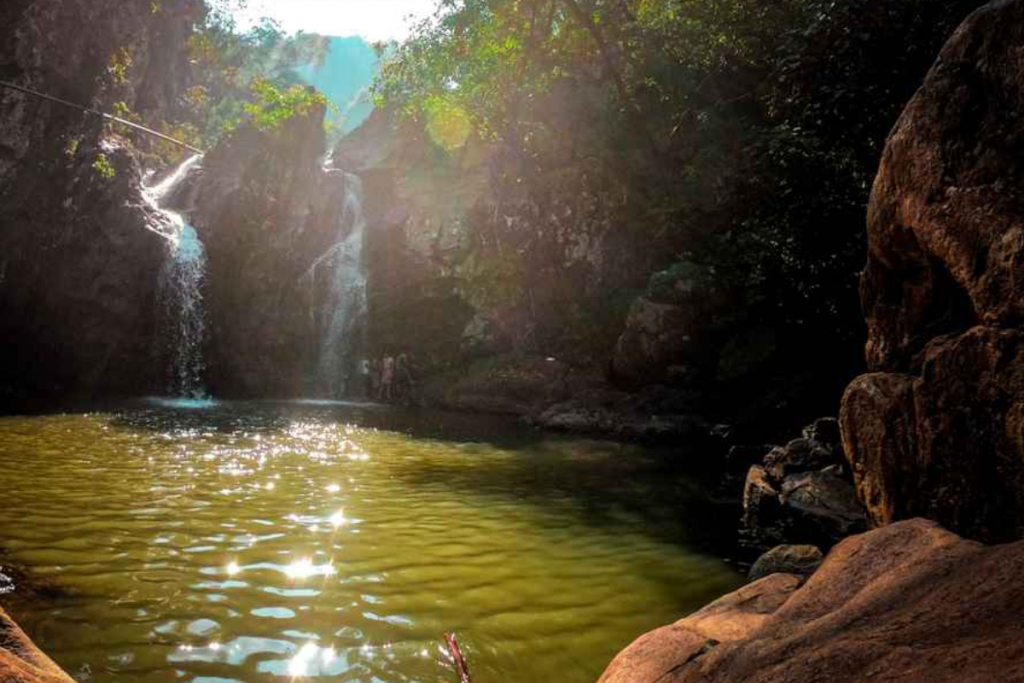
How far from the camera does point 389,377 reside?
90.8 ft

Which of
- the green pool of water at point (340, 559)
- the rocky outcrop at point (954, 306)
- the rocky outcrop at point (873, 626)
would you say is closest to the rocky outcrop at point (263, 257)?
the green pool of water at point (340, 559)

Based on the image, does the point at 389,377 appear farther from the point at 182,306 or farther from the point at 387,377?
the point at 182,306

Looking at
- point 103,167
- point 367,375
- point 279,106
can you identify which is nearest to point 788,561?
point 367,375

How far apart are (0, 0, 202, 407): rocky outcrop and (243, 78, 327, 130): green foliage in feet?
21.3

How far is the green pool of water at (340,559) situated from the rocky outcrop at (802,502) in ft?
1.63

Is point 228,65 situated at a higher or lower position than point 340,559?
higher

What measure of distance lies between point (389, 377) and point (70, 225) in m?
14.5

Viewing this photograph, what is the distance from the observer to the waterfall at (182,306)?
26641mm

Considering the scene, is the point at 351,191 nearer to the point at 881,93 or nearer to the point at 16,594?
the point at 881,93

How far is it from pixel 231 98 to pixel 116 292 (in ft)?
134

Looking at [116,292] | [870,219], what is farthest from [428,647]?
[116,292]

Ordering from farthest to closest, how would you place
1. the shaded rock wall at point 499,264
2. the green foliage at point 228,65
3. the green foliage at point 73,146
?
the green foliage at point 228,65, the shaded rock wall at point 499,264, the green foliage at point 73,146

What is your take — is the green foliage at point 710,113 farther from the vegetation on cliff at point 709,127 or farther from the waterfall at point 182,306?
the waterfall at point 182,306

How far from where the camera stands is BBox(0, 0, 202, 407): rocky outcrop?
22.8 metres
